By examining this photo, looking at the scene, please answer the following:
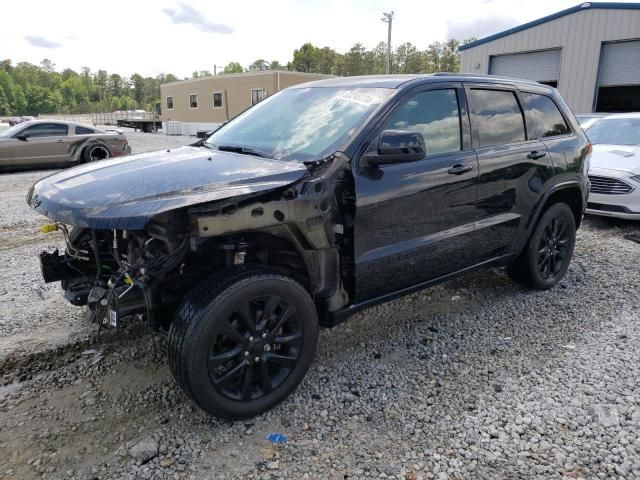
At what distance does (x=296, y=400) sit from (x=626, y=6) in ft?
52.6

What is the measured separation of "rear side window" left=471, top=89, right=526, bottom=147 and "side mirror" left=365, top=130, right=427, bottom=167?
1012 millimetres

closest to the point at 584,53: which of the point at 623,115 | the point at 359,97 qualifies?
the point at 623,115

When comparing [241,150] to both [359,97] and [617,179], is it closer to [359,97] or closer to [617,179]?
[359,97]

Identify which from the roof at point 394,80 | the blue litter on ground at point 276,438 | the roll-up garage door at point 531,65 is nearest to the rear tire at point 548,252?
the roof at point 394,80

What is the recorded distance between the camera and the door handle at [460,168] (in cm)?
344

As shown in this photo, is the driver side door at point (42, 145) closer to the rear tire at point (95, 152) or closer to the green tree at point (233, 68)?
the rear tire at point (95, 152)

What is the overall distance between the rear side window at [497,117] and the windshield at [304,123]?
2.90 ft

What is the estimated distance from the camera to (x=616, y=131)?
823 cm

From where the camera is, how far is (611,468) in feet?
7.96

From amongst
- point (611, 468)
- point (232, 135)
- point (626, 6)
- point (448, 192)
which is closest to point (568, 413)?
point (611, 468)

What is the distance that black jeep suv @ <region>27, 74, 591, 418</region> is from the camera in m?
2.50

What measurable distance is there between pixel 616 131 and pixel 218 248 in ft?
26.1

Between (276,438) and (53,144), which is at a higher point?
(53,144)

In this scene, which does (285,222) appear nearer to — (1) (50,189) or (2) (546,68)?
(1) (50,189)
